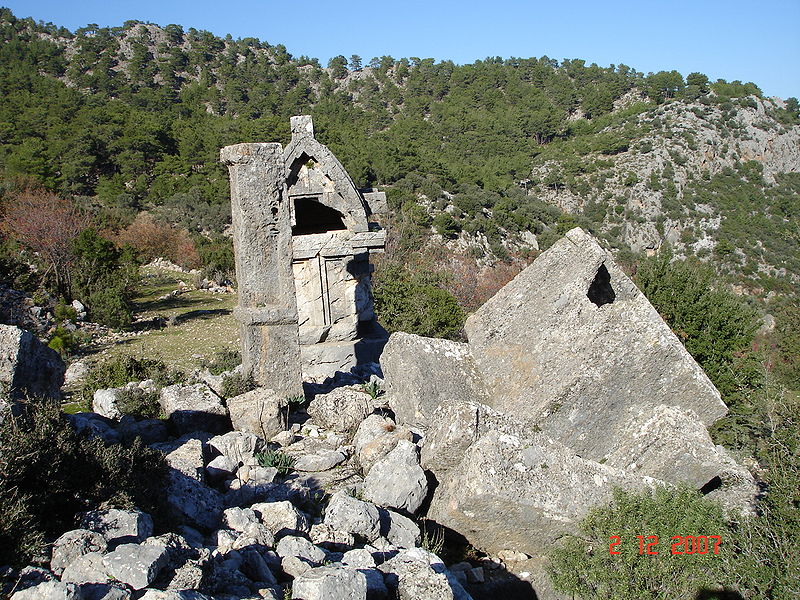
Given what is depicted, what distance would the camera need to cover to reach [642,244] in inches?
1367

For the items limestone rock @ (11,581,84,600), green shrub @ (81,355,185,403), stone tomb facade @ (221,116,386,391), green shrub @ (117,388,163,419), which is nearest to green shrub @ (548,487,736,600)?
limestone rock @ (11,581,84,600)

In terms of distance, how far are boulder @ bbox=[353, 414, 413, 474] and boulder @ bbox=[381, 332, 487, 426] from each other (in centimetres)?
20

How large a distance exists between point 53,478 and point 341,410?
8.64ft

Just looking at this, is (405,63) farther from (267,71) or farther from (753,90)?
(753,90)

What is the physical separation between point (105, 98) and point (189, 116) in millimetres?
5549

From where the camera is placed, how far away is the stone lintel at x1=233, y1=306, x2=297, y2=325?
584 centimetres

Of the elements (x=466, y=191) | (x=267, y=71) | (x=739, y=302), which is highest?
(x=267, y=71)

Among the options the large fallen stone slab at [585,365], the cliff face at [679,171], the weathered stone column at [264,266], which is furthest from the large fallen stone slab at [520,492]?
the cliff face at [679,171]

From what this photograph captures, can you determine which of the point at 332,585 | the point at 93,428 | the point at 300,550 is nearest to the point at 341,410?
the point at 93,428

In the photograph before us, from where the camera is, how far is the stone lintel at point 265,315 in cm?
584

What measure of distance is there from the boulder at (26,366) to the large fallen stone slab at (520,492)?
2.73 m

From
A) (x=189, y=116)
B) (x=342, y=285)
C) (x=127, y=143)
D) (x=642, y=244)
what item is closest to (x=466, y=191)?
(x=642, y=244)

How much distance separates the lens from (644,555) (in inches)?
134

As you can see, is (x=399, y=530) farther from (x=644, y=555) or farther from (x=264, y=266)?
(x=264, y=266)
